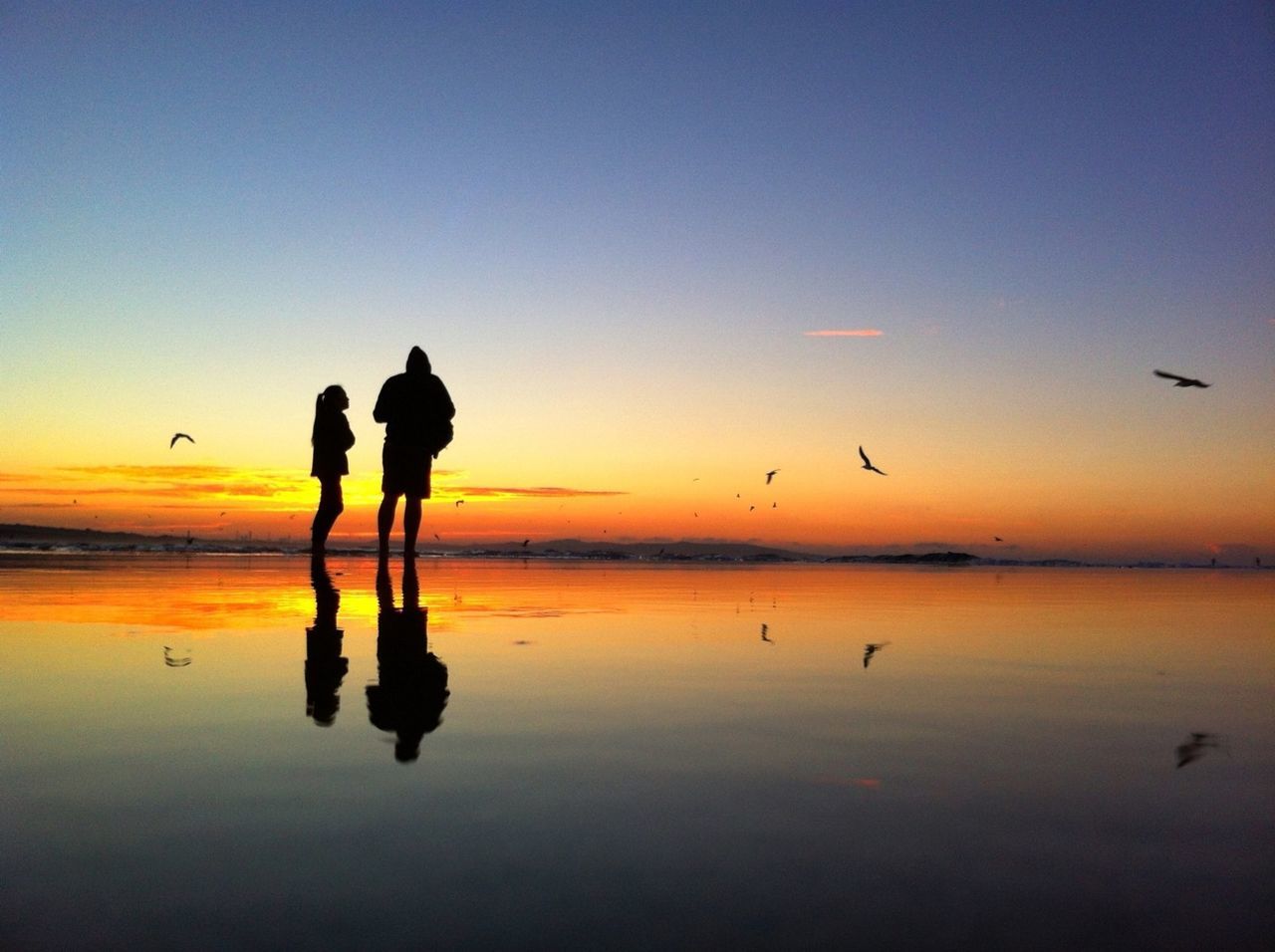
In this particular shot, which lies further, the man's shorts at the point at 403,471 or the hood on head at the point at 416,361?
the hood on head at the point at 416,361

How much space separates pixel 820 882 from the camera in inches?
76.4

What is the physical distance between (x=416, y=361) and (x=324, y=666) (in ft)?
32.1

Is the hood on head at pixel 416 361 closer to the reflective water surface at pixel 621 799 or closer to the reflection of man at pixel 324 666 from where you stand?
the reflection of man at pixel 324 666

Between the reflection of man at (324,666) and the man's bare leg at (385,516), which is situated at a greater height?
the man's bare leg at (385,516)

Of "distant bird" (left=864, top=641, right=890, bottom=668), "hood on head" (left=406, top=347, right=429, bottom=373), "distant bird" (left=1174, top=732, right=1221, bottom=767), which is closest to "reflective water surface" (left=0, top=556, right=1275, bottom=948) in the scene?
"distant bird" (left=1174, top=732, right=1221, bottom=767)

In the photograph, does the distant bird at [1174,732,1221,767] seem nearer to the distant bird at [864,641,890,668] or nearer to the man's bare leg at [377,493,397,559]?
the distant bird at [864,641,890,668]

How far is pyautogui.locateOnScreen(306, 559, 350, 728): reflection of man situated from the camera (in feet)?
12.1

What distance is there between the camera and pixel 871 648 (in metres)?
6.28

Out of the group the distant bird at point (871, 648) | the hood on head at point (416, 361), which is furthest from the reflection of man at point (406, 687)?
the hood on head at point (416, 361)

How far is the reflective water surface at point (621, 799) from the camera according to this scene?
5.80ft

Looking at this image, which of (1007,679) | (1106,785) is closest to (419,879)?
(1106,785)

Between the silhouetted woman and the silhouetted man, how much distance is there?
8.47 ft

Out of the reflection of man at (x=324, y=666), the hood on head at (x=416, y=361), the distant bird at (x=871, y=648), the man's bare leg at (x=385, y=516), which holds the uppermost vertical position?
the hood on head at (x=416, y=361)

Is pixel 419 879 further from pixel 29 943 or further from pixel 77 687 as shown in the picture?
pixel 77 687
